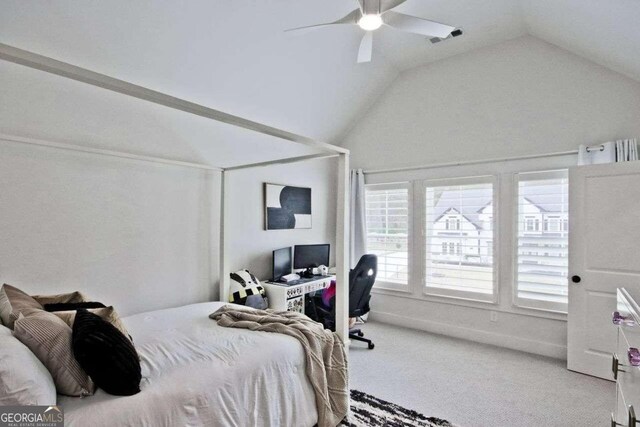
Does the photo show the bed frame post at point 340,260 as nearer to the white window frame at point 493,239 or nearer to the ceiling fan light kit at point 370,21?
the ceiling fan light kit at point 370,21

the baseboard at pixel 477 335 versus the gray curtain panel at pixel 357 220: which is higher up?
the gray curtain panel at pixel 357 220

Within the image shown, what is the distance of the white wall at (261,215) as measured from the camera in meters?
3.77

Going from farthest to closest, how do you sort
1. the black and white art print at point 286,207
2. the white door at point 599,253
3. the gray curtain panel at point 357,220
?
1. the gray curtain panel at point 357,220
2. the black and white art print at point 286,207
3. the white door at point 599,253

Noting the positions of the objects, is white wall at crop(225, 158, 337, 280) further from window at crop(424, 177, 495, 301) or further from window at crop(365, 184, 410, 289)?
window at crop(424, 177, 495, 301)

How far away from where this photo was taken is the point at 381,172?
462cm

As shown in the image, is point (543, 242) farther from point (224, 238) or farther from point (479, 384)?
point (224, 238)

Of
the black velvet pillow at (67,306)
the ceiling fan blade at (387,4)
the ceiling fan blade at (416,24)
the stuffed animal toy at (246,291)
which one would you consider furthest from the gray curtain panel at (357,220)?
the black velvet pillow at (67,306)

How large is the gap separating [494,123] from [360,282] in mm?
2316

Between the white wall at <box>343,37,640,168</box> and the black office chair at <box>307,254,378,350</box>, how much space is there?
5.18ft

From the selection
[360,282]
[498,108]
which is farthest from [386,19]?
[360,282]

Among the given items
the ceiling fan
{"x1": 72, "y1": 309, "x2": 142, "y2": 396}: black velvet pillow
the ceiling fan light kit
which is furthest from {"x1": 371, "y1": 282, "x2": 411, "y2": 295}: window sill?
{"x1": 72, "y1": 309, "x2": 142, "y2": 396}: black velvet pillow

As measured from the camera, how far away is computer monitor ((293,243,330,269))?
13.8 ft

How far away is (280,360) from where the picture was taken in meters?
1.93

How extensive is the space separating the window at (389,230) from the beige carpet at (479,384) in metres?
0.98
